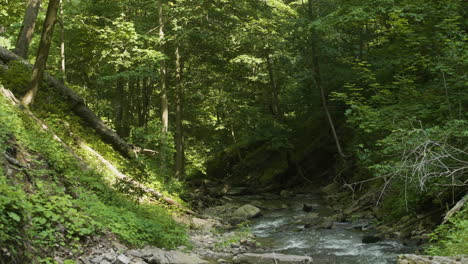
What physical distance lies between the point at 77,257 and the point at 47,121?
6446 mm

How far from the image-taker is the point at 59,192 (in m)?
6.19

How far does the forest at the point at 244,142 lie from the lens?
22.7 ft

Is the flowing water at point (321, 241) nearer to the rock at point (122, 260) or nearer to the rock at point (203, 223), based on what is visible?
the rock at point (203, 223)

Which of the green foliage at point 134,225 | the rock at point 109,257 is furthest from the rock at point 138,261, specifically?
the green foliage at point 134,225

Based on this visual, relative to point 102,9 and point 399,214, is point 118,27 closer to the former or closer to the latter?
point 102,9

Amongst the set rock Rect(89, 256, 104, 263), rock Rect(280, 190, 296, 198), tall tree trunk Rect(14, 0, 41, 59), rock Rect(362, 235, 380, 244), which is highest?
tall tree trunk Rect(14, 0, 41, 59)

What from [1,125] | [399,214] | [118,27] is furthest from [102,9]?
[399,214]

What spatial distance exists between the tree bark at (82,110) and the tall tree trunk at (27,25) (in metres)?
0.36

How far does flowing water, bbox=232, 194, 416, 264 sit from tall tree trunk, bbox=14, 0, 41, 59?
9098mm

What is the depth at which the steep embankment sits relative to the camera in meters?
4.53

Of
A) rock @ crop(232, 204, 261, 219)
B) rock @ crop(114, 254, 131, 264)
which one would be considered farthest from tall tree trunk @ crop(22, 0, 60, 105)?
rock @ crop(232, 204, 261, 219)

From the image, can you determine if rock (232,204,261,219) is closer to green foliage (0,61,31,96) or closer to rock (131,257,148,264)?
green foliage (0,61,31,96)

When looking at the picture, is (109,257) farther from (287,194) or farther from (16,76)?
(287,194)

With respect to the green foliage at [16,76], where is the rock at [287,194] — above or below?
below
